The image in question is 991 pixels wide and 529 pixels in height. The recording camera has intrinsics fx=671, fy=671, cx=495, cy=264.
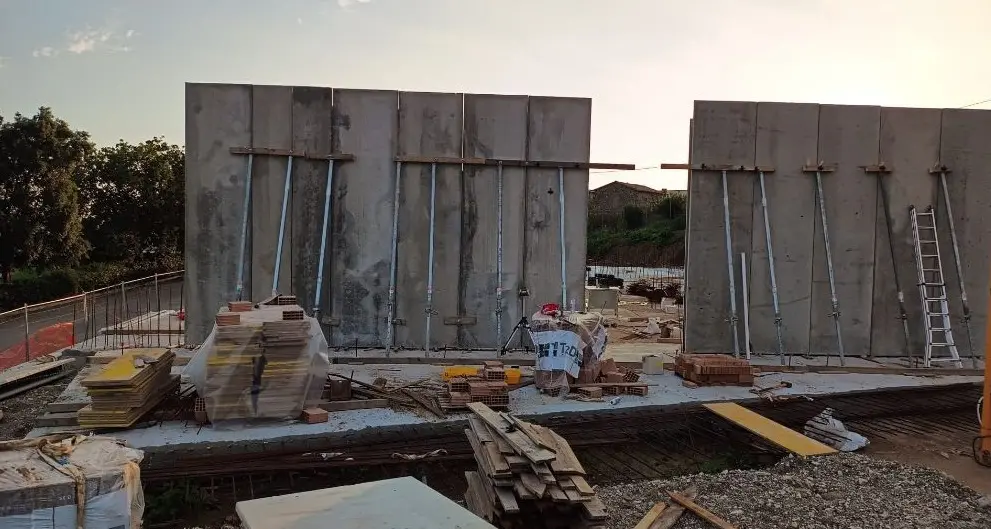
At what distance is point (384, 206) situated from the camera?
40.4 feet

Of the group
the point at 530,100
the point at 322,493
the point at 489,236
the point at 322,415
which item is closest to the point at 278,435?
the point at 322,415

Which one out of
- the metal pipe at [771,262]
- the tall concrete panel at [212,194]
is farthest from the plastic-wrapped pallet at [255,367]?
the metal pipe at [771,262]

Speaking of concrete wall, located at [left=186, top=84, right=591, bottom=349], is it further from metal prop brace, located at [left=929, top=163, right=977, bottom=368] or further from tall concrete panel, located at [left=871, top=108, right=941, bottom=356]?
metal prop brace, located at [left=929, top=163, right=977, bottom=368]

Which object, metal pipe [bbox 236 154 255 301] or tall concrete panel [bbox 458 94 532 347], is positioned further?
tall concrete panel [bbox 458 94 532 347]

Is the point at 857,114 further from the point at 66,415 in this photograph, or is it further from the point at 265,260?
the point at 66,415

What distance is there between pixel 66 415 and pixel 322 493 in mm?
5666

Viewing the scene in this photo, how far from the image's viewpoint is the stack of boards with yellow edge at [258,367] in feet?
25.8

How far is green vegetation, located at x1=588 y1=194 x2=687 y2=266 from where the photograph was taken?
46.7 m

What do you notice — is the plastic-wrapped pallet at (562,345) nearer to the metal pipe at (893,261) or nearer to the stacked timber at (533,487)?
the stacked timber at (533,487)

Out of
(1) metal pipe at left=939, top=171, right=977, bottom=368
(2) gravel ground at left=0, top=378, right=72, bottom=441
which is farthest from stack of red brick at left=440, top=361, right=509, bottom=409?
(1) metal pipe at left=939, top=171, right=977, bottom=368

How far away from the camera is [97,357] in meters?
11.0

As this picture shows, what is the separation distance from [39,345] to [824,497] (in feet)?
43.2

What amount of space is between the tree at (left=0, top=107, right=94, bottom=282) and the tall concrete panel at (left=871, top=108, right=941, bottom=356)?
28.5m

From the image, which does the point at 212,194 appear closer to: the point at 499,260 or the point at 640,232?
the point at 499,260
